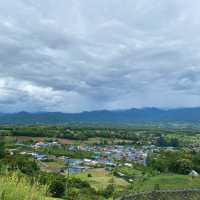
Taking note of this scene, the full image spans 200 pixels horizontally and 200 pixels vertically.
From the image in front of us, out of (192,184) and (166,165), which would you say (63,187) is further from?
(166,165)

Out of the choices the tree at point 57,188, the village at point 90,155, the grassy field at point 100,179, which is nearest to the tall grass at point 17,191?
the tree at point 57,188

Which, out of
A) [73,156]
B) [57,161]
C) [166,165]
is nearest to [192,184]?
[166,165]

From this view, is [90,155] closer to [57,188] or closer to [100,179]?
[100,179]

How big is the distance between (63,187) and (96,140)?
71.1 m

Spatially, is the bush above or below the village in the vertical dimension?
above

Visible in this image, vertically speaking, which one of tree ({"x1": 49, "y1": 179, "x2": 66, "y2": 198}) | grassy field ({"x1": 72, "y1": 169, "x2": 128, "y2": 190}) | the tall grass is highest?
the tall grass

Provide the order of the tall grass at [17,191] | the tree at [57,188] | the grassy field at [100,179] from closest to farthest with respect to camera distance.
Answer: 1. the tall grass at [17,191]
2. the tree at [57,188]
3. the grassy field at [100,179]

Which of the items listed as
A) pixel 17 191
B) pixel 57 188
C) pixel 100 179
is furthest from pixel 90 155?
pixel 17 191

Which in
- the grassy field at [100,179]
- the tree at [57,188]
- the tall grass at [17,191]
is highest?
the tall grass at [17,191]

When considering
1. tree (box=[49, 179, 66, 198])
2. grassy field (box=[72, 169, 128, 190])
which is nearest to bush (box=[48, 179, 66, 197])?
tree (box=[49, 179, 66, 198])

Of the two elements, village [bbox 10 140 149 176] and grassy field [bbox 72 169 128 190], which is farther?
village [bbox 10 140 149 176]

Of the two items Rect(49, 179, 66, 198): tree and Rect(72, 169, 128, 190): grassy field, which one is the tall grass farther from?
Rect(72, 169, 128, 190): grassy field

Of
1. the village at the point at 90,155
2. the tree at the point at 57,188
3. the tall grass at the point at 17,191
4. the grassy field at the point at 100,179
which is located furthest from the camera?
the village at the point at 90,155

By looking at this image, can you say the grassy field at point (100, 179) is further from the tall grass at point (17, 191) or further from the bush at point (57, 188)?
the tall grass at point (17, 191)
